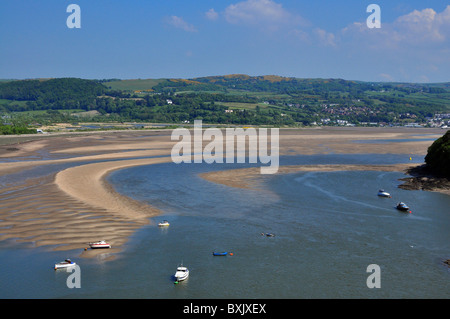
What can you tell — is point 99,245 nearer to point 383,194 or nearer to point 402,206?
point 402,206

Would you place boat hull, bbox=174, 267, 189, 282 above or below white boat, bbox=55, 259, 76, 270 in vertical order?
below

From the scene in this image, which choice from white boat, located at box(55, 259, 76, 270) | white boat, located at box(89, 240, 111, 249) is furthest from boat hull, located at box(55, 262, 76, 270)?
white boat, located at box(89, 240, 111, 249)

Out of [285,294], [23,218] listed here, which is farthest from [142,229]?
[285,294]

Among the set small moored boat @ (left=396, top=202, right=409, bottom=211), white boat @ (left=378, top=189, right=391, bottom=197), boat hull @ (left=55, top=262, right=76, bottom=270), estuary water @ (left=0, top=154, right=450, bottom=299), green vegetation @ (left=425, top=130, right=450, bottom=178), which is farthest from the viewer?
green vegetation @ (left=425, top=130, right=450, bottom=178)

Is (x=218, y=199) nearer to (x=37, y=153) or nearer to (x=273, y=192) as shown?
(x=273, y=192)

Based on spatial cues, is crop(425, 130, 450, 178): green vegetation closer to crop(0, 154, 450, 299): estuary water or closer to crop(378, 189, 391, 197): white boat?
crop(0, 154, 450, 299): estuary water

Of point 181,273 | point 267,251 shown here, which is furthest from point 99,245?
point 267,251

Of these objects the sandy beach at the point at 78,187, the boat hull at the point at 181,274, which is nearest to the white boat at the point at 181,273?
the boat hull at the point at 181,274
